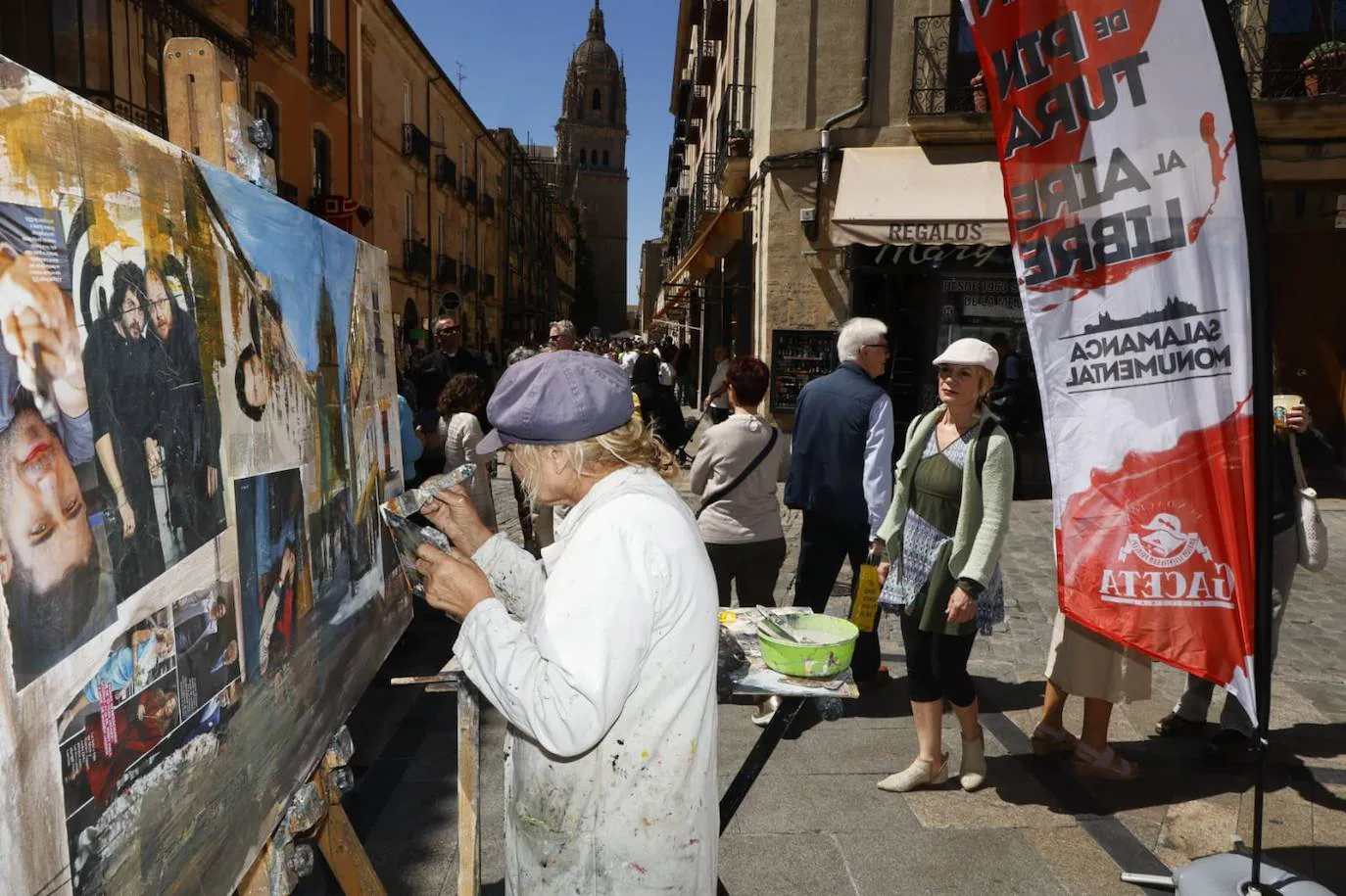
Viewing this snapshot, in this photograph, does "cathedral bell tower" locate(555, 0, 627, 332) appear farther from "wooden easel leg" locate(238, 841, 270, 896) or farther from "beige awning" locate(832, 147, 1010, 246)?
"wooden easel leg" locate(238, 841, 270, 896)

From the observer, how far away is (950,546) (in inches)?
134

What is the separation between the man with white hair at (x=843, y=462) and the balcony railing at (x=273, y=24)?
14.8 metres

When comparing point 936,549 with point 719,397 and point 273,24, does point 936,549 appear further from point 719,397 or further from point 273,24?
point 273,24

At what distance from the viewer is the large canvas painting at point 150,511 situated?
126cm

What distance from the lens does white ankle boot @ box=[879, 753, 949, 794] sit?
362cm

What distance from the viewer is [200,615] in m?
1.73

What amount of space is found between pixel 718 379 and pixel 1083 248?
33.0 feet

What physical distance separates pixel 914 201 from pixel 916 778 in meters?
8.05

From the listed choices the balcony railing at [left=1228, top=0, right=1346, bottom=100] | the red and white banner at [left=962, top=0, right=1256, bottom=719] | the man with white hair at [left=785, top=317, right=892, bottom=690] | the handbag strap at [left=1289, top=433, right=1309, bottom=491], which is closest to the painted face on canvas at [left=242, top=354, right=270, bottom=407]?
the red and white banner at [left=962, top=0, right=1256, bottom=719]

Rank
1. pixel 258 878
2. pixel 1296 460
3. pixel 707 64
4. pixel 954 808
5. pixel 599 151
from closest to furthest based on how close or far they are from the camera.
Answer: pixel 258 878 → pixel 954 808 → pixel 1296 460 → pixel 707 64 → pixel 599 151

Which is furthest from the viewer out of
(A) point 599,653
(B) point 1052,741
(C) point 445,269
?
(C) point 445,269

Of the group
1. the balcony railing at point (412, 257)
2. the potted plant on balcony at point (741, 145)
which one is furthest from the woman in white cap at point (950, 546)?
the balcony railing at point (412, 257)

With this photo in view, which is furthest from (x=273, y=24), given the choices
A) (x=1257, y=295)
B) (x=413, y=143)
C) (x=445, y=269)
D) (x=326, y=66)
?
(x=1257, y=295)

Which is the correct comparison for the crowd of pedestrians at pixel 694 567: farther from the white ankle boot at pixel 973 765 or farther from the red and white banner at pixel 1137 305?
the red and white banner at pixel 1137 305
